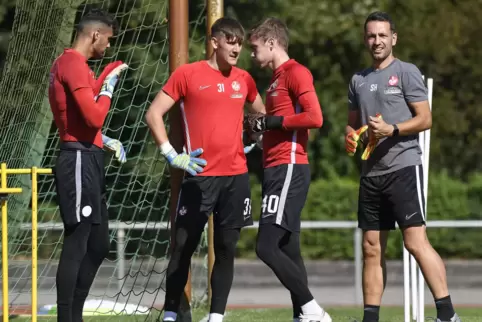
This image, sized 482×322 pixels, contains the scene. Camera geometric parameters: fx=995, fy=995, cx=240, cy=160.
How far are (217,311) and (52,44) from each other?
10.7 ft

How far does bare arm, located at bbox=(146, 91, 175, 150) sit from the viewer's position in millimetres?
6387

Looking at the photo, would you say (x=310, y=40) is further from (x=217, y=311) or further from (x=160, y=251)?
(x=217, y=311)

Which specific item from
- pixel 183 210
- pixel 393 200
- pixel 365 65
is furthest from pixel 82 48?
pixel 365 65

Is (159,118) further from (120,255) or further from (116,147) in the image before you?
(120,255)

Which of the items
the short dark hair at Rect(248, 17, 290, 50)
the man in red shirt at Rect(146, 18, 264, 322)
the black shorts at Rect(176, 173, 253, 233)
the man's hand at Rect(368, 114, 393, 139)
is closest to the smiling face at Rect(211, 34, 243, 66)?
the man in red shirt at Rect(146, 18, 264, 322)

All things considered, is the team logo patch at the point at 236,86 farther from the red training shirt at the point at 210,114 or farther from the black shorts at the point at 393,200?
the black shorts at the point at 393,200

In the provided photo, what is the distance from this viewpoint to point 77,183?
6152 millimetres

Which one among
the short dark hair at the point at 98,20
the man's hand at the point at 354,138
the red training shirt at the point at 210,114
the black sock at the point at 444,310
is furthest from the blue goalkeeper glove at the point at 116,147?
the black sock at the point at 444,310

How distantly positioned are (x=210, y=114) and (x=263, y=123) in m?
0.36

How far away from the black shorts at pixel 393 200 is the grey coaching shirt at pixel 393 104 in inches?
2.4

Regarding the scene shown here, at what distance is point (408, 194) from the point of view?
6508 mm

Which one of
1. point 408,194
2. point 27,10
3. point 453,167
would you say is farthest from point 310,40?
point 408,194

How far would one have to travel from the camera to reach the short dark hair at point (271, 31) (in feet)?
22.1

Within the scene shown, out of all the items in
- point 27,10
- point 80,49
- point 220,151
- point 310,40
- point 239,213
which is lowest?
point 239,213
